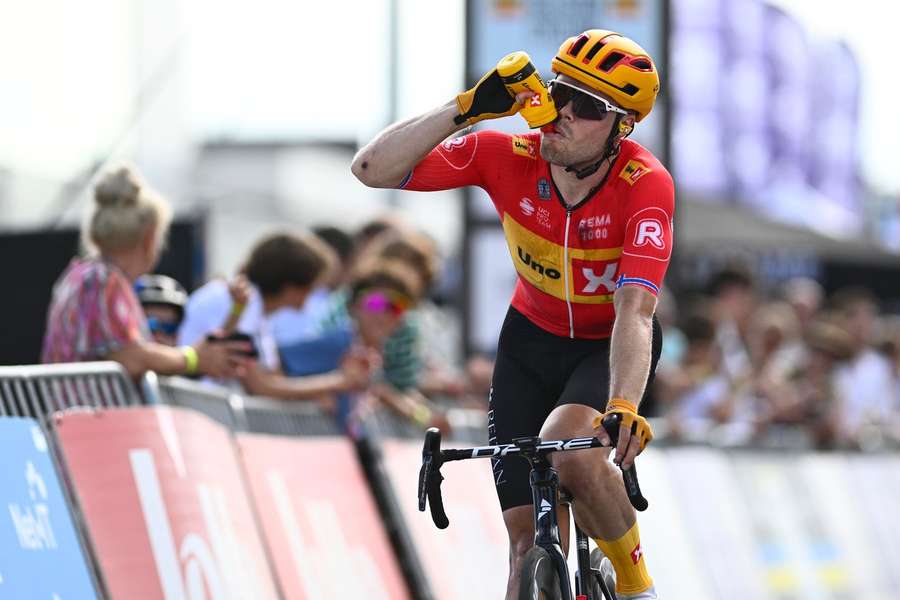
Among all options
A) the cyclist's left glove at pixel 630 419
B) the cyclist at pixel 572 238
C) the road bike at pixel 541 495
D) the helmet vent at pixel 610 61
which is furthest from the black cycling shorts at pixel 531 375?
the helmet vent at pixel 610 61

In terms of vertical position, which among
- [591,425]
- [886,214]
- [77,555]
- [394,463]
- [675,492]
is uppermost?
[591,425]

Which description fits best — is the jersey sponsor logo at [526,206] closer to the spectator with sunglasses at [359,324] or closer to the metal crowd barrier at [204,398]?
the metal crowd barrier at [204,398]

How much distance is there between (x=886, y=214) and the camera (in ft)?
228

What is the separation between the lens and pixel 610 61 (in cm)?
611

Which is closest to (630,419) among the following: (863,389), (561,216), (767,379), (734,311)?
(561,216)

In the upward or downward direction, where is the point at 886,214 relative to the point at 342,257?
downward

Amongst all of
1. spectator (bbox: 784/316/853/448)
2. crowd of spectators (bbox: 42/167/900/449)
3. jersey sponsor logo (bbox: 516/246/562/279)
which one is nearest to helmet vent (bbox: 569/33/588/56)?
jersey sponsor logo (bbox: 516/246/562/279)

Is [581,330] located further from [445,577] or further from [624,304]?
[445,577]

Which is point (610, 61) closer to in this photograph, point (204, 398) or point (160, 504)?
point (160, 504)

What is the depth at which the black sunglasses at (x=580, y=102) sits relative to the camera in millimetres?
6125

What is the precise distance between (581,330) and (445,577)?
4254 millimetres

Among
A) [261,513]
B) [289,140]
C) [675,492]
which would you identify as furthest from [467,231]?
[289,140]

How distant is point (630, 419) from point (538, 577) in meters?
0.63

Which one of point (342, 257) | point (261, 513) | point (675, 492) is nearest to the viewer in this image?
point (261, 513)
